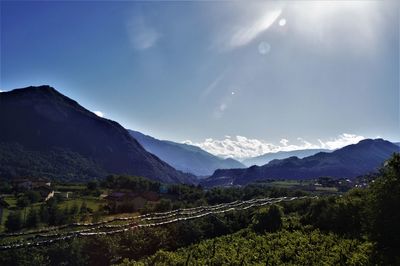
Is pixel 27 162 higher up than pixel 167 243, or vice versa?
pixel 27 162

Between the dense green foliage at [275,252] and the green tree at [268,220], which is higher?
the green tree at [268,220]

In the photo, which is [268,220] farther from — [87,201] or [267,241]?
[87,201]

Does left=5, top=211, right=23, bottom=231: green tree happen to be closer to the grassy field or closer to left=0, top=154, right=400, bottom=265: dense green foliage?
the grassy field

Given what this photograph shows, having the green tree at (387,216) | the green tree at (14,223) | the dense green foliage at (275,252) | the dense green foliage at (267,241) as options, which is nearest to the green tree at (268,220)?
the dense green foliage at (267,241)

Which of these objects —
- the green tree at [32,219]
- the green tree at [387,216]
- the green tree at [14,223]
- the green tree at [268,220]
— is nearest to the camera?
the green tree at [387,216]

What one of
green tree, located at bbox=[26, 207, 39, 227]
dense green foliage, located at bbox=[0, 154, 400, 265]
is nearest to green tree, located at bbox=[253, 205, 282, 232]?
dense green foliage, located at bbox=[0, 154, 400, 265]

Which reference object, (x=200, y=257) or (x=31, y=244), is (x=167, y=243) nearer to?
(x=200, y=257)

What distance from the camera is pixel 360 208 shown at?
29.1 m

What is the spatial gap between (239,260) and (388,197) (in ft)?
29.3

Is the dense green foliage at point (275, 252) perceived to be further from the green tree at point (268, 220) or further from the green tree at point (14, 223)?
the green tree at point (14, 223)

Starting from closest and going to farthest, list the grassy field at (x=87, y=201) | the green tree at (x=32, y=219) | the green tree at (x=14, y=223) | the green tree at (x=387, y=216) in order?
1. the green tree at (x=387, y=216)
2. the green tree at (x=14, y=223)
3. the green tree at (x=32, y=219)
4. the grassy field at (x=87, y=201)

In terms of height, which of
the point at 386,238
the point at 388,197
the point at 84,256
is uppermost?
the point at 388,197

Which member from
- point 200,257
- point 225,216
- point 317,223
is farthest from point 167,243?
point 317,223

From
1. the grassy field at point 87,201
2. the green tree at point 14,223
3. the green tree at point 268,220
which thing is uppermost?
the green tree at point 268,220
